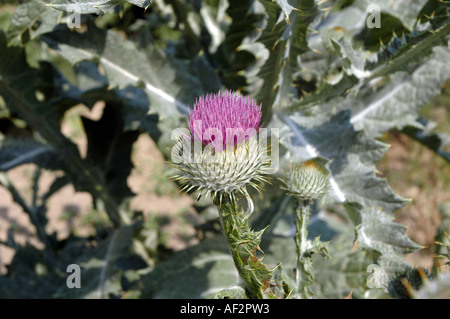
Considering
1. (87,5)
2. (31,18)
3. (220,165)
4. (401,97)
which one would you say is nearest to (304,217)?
(220,165)

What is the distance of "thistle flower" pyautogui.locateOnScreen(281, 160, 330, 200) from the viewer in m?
1.53

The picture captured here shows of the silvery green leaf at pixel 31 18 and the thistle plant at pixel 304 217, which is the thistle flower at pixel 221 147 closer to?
the thistle plant at pixel 304 217

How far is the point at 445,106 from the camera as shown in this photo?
7.18 metres

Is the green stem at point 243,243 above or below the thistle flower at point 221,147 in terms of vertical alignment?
below

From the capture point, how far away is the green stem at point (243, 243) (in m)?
1.29

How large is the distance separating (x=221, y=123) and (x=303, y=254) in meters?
0.60

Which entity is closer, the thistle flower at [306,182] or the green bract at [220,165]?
the green bract at [220,165]

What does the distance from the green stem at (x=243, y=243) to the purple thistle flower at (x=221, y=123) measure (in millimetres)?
189

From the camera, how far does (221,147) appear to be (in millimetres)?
1281

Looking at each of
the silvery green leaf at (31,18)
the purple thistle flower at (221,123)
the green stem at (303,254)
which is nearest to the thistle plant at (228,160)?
the purple thistle flower at (221,123)

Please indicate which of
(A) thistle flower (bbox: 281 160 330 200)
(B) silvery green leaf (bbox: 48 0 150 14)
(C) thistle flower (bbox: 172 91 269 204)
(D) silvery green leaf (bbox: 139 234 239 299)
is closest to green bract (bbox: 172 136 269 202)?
(C) thistle flower (bbox: 172 91 269 204)

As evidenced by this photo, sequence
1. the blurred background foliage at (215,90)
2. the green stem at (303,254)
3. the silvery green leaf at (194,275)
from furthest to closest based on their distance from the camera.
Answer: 1. the silvery green leaf at (194,275)
2. the blurred background foliage at (215,90)
3. the green stem at (303,254)

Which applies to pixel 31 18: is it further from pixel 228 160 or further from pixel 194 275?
pixel 194 275

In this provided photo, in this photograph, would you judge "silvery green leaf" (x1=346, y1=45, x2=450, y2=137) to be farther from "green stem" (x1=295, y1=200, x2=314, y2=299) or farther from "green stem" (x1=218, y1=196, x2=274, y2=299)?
"green stem" (x1=218, y1=196, x2=274, y2=299)
